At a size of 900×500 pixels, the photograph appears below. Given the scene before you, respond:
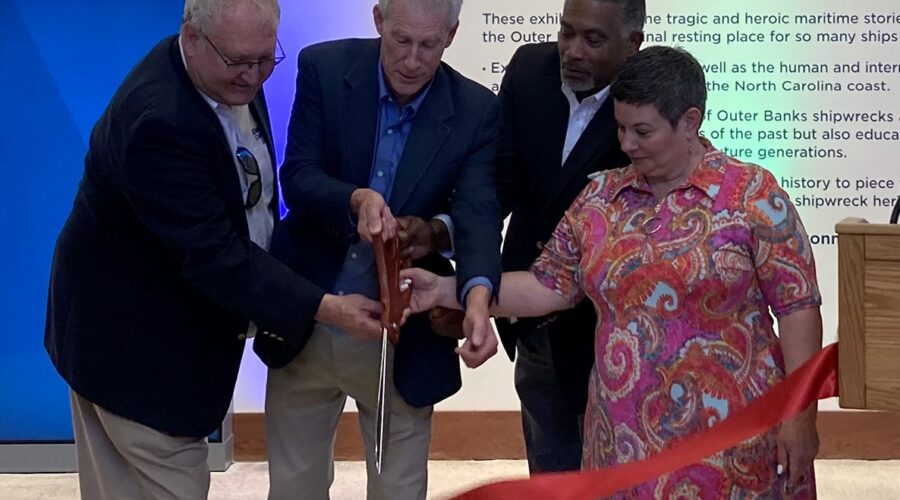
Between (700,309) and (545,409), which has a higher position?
(700,309)

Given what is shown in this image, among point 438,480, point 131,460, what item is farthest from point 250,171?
point 438,480

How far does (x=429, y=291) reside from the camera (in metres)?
2.54

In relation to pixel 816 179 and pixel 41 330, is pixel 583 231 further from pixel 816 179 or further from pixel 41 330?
pixel 41 330

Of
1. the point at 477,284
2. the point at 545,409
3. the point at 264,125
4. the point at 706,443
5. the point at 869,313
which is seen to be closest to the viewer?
the point at 869,313

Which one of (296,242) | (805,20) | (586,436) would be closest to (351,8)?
(805,20)

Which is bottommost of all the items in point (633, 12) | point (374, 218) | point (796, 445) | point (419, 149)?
point (796, 445)

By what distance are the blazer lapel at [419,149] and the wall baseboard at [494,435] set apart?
2.18 meters

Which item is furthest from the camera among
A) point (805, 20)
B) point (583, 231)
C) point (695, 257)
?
point (805, 20)

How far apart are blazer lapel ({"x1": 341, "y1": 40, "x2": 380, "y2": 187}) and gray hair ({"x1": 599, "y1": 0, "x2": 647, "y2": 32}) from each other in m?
0.57

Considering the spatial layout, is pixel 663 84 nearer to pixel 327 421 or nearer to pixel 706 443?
pixel 706 443

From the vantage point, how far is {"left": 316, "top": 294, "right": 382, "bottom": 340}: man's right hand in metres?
2.44

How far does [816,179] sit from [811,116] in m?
0.23

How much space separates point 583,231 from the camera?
2.48 metres

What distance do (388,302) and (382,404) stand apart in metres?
0.23
